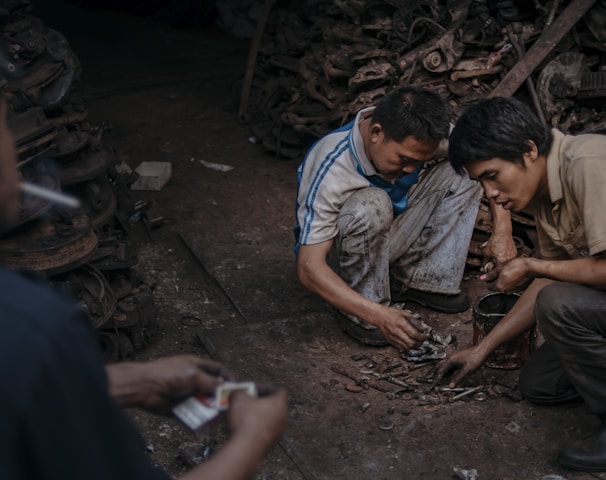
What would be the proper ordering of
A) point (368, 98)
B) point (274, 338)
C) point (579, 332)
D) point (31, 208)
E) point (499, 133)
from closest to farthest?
1. point (499, 133)
2. point (579, 332)
3. point (31, 208)
4. point (274, 338)
5. point (368, 98)

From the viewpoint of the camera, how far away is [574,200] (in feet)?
12.4

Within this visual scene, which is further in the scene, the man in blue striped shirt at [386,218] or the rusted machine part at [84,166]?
the rusted machine part at [84,166]

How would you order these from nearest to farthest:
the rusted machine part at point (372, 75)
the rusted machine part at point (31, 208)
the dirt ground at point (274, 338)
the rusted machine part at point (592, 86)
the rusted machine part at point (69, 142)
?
the dirt ground at point (274, 338)
the rusted machine part at point (31, 208)
the rusted machine part at point (69, 142)
the rusted machine part at point (592, 86)
the rusted machine part at point (372, 75)

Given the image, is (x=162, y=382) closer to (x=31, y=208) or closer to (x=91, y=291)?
(x=31, y=208)

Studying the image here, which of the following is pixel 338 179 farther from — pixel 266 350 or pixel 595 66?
pixel 595 66

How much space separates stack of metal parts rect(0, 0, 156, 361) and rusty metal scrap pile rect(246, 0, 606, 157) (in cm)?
210

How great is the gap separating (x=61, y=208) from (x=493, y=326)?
88.3 inches

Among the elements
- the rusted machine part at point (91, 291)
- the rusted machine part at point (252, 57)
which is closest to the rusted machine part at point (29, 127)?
the rusted machine part at point (91, 291)

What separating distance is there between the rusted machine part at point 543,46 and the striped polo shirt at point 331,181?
4.78 feet

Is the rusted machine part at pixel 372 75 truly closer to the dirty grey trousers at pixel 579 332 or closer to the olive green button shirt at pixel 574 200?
the olive green button shirt at pixel 574 200

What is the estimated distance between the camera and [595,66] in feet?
→ 19.7

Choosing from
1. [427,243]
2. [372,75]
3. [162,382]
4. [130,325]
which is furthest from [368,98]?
[162,382]

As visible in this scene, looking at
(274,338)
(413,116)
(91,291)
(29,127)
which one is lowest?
(274,338)

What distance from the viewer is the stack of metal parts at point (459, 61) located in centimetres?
575
